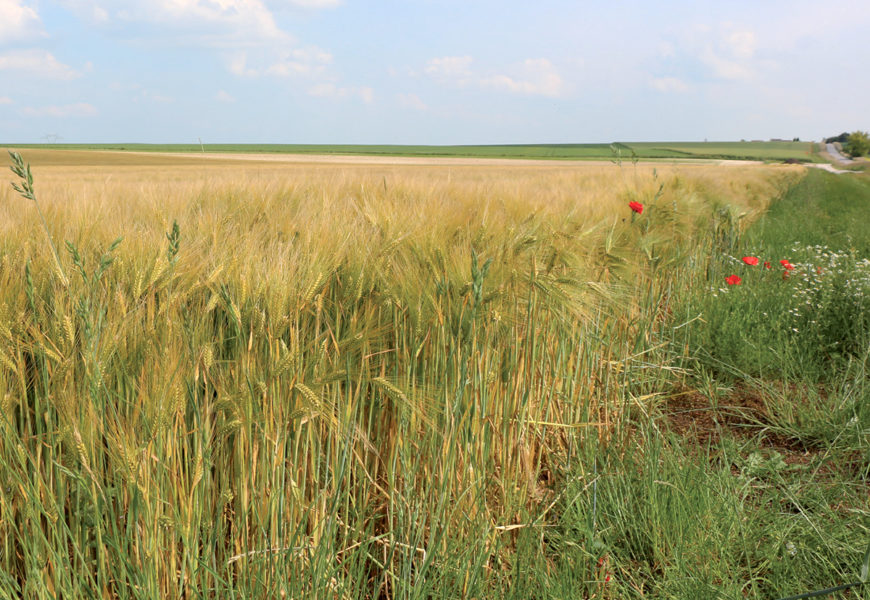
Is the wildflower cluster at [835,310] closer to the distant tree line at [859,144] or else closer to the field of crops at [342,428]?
the field of crops at [342,428]

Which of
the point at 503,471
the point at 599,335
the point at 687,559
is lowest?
the point at 687,559

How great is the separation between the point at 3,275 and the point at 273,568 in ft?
2.69

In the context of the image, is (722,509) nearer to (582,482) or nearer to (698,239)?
(582,482)

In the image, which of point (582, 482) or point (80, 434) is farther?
point (582, 482)

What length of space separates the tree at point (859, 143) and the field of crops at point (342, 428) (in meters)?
108

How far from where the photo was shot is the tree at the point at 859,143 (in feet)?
288

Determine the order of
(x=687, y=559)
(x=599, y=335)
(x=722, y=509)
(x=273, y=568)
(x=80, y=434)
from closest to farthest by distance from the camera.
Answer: (x=80, y=434) < (x=273, y=568) < (x=687, y=559) < (x=722, y=509) < (x=599, y=335)

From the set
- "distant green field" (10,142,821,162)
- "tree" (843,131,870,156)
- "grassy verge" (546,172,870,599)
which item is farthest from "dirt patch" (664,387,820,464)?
"tree" (843,131,870,156)

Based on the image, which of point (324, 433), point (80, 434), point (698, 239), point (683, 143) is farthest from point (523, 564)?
point (683, 143)

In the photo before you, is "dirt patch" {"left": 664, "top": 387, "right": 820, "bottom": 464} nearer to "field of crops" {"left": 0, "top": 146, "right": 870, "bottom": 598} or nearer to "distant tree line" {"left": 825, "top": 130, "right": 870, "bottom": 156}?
"field of crops" {"left": 0, "top": 146, "right": 870, "bottom": 598}

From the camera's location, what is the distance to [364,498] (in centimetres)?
147

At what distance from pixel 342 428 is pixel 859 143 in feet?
362

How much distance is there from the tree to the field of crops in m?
108

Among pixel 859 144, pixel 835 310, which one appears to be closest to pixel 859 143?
pixel 859 144
